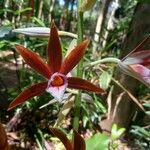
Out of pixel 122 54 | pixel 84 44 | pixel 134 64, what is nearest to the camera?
pixel 84 44

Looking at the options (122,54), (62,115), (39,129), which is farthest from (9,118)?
(62,115)

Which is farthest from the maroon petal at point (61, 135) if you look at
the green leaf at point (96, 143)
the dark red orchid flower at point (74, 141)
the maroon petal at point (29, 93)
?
the green leaf at point (96, 143)

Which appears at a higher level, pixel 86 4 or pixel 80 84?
pixel 86 4

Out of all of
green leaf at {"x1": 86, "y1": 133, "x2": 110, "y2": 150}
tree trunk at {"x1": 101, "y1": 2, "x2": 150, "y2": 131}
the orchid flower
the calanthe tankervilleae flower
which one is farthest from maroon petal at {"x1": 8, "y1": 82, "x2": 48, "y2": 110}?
tree trunk at {"x1": 101, "y1": 2, "x2": 150, "y2": 131}

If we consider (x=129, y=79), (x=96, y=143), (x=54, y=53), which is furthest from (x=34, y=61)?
(x=129, y=79)

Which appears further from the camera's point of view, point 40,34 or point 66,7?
point 66,7

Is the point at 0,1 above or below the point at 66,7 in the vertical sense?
above

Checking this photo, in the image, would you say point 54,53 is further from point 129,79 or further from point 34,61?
point 129,79

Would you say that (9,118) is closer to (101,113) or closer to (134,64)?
(101,113)
